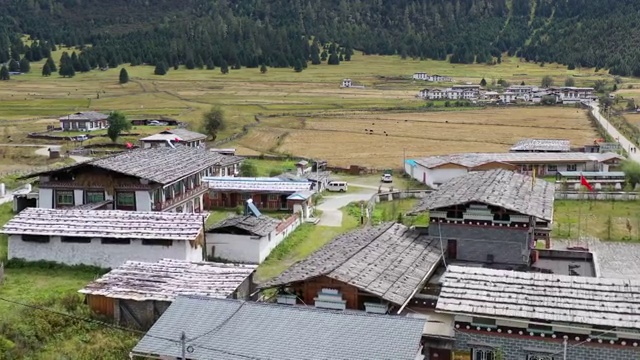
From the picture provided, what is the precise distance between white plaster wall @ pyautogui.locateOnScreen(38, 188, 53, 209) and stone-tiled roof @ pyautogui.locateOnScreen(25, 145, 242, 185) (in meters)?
0.87

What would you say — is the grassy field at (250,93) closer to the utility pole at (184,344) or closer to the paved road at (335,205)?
the paved road at (335,205)

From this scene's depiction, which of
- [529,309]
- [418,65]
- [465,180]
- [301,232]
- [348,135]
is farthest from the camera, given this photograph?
[418,65]

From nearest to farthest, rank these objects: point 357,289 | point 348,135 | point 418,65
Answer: point 357,289 < point 348,135 < point 418,65

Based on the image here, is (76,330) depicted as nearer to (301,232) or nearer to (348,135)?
(301,232)

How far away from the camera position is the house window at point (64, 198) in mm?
34000

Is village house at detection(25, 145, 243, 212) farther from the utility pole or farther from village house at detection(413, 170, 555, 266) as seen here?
the utility pole

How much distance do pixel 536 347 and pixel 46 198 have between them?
24.7 meters

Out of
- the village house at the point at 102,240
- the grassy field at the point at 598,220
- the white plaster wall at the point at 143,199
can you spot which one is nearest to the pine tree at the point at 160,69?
the grassy field at the point at 598,220

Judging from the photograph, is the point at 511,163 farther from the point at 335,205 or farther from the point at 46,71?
the point at 46,71

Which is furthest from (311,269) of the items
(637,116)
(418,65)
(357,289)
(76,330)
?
(418,65)

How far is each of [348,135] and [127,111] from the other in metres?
30.9

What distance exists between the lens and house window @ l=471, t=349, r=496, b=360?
17125mm

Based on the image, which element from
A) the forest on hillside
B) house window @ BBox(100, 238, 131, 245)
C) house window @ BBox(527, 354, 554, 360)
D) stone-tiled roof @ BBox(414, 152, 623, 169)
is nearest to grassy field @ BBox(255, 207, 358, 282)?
house window @ BBox(100, 238, 131, 245)

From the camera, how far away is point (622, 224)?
38688 mm
